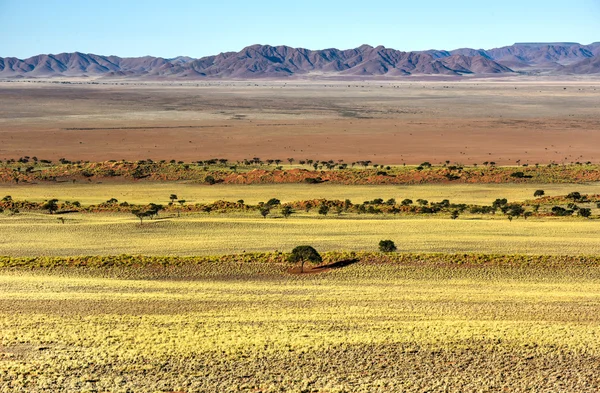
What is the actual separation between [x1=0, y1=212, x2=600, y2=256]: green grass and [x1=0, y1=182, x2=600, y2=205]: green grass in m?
11.3

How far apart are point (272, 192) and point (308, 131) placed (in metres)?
56.2

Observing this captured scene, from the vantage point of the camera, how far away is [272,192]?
64.4 m

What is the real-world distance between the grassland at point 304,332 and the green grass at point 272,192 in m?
28.1

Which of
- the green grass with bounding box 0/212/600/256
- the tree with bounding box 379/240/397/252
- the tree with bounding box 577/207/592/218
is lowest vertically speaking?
the green grass with bounding box 0/212/600/256

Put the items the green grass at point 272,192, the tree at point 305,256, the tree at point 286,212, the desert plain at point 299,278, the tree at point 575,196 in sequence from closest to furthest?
the desert plain at point 299,278, the tree at point 305,256, the tree at point 286,212, the tree at point 575,196, the green grass at point 272,192

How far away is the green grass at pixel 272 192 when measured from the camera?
6062 centimetres

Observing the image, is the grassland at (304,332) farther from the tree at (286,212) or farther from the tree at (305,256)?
the tree at (286,212)

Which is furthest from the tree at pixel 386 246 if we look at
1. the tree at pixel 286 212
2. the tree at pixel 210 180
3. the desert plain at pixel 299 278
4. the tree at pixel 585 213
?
the tree at pixel 210 180

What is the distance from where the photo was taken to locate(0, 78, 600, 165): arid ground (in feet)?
312

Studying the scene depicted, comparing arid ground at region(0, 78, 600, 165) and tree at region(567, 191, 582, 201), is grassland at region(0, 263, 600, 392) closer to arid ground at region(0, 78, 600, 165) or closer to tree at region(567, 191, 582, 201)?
tree at region(567, 191, 582, 201)

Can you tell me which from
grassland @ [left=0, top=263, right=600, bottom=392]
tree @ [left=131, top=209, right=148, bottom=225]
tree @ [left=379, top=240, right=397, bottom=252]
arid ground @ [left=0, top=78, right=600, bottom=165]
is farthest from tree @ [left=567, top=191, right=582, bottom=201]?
tree @ [left=131, top=209, right=148, bottom=225]

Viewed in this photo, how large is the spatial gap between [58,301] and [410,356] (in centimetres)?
1371

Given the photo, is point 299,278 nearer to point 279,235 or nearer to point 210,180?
point 279,235

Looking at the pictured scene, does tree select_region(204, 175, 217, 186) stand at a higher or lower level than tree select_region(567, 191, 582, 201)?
lower
